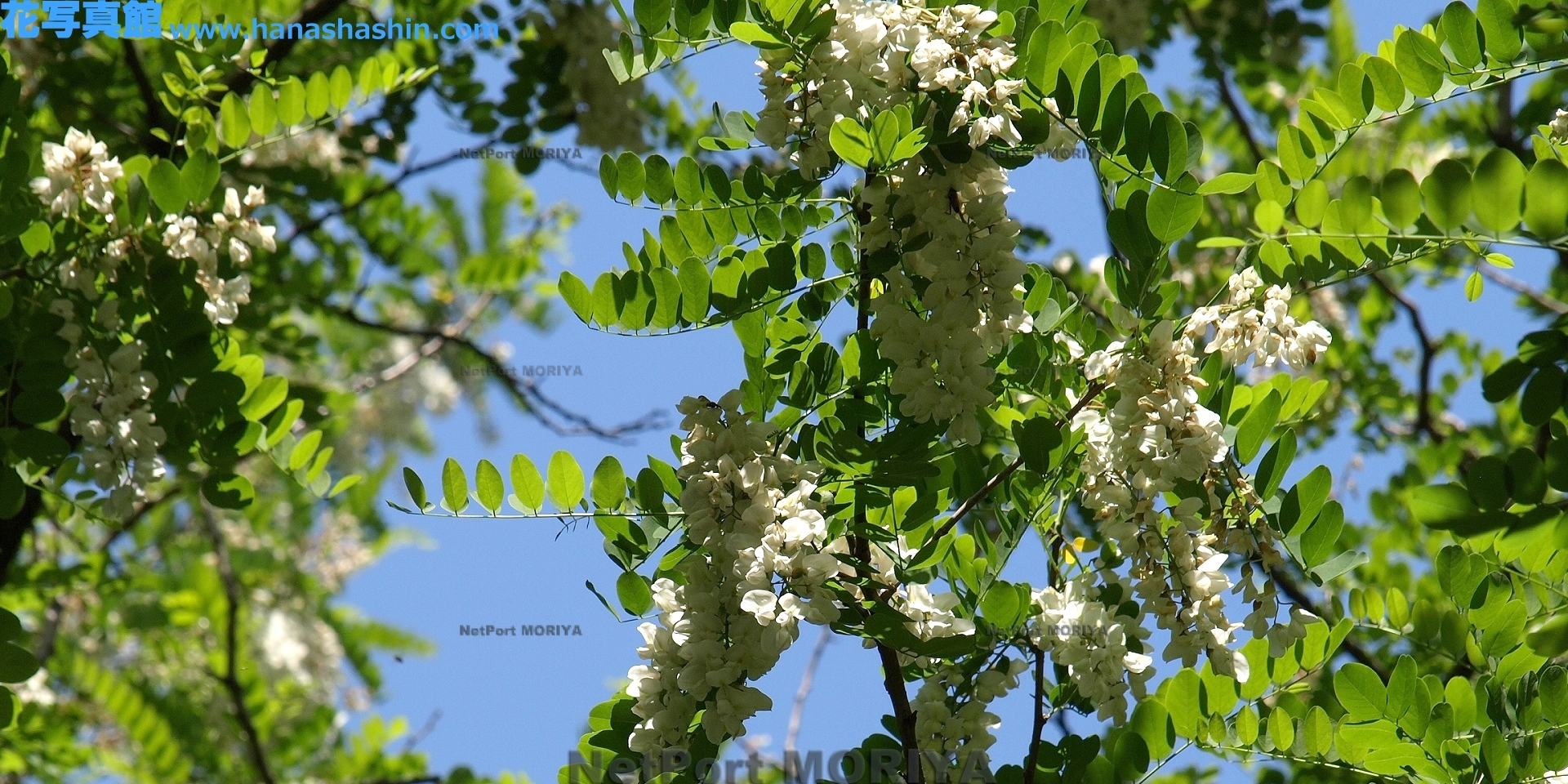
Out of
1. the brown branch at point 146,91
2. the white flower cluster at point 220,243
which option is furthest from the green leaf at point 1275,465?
the brown branch at point 146,91

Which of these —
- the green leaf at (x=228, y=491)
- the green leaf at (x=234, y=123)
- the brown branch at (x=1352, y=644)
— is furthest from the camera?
the brown branch at (x=1352, y=644)

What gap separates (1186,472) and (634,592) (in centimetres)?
57

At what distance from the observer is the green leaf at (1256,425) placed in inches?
49.1

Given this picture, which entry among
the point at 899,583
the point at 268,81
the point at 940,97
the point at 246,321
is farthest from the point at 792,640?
the point at 246,321

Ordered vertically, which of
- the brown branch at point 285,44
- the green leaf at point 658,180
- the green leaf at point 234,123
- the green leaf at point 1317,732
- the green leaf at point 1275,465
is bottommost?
the green leaf at point 1317,732

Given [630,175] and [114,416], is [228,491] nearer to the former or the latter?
[114,416]

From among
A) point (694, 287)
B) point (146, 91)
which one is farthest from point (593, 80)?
point (694, 287)

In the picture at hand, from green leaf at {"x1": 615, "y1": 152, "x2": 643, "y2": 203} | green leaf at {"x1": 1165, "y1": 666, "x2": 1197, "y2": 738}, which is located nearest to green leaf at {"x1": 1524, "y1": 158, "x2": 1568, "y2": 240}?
green leaf at {"x1": 1165, "y1": 666, "x2": 1197, "y2": 738}

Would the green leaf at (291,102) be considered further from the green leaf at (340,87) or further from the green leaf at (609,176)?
the green leaf at (609,176)

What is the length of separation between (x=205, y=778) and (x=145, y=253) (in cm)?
267

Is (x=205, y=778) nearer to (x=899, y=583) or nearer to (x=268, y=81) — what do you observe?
(x=268, y=81)

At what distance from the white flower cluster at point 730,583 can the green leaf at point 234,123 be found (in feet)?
3.58

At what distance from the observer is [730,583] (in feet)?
3.69

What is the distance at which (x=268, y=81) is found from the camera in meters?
1.89
